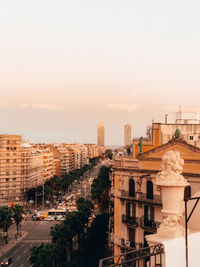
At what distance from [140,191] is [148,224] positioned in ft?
9.63

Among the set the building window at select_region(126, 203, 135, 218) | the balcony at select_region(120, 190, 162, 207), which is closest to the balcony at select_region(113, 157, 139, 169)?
the balcony at select_region(120, 190, 162, 207)

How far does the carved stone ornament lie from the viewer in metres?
6.67

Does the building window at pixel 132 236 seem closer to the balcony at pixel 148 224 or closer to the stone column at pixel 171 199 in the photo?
the balcony at pixel 148 224

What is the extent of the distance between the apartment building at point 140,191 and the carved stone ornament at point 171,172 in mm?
19439

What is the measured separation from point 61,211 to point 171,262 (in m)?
70.2

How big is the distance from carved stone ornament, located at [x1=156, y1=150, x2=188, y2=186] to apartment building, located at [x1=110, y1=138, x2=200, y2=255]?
19.4 metres

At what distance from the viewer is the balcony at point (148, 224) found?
2678 cm

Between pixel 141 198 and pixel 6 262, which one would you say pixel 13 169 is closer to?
pixel 6 262

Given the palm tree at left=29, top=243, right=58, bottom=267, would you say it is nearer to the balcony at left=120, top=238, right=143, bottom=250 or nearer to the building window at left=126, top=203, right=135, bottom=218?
the balcony at left=120, top=238, right=143, bottom=250

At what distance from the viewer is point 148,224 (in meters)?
27.4

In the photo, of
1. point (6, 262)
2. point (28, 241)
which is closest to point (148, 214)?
point (6, 262)

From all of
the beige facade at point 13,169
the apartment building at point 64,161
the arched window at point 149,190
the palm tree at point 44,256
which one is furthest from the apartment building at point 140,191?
the apartment building at point 64,161

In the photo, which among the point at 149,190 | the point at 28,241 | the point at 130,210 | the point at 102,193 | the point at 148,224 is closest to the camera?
the point at 148,224

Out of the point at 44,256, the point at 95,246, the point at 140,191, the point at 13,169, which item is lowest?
the point at 95,246
